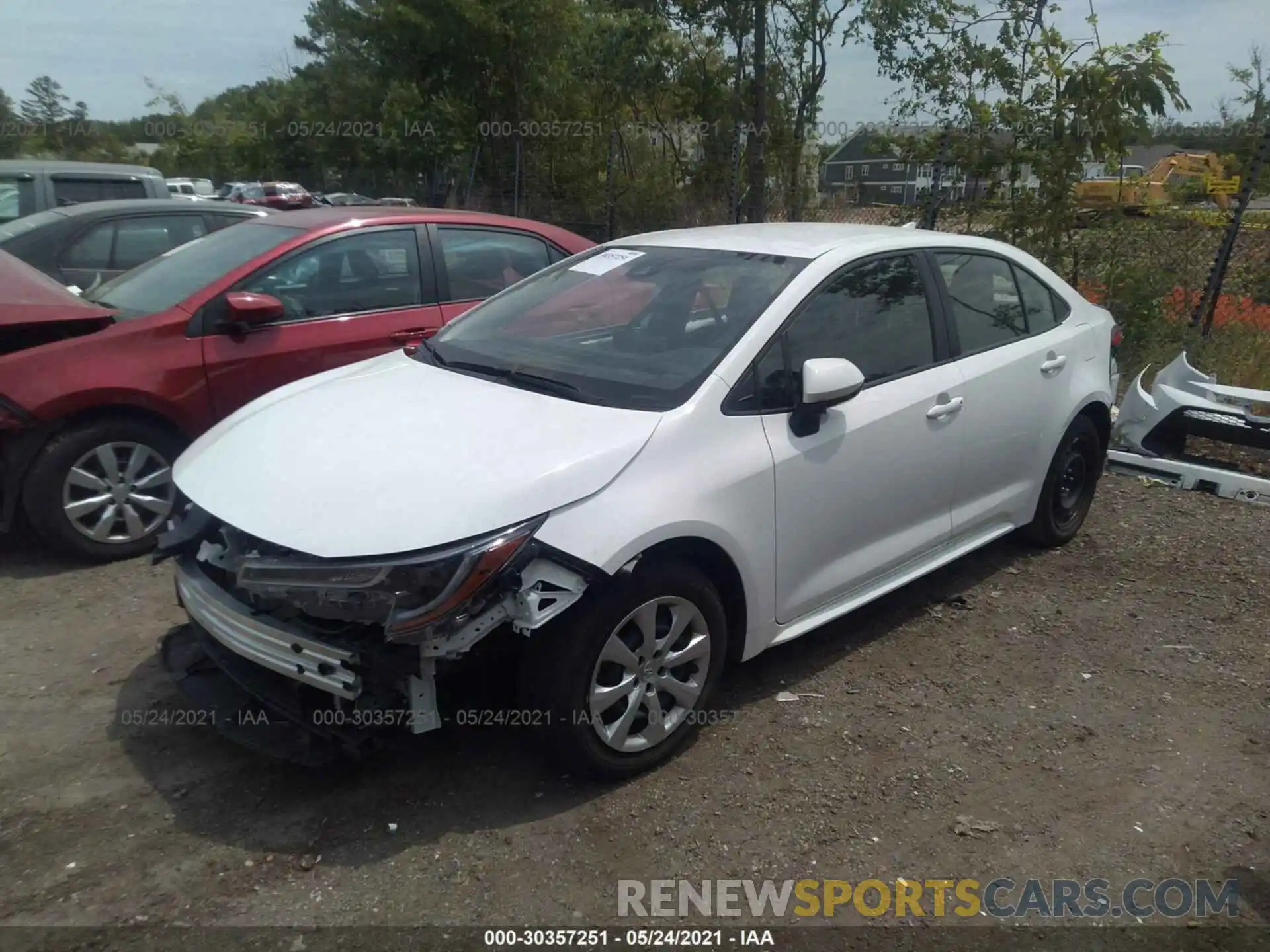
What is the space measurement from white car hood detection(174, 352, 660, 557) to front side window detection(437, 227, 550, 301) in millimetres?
2351

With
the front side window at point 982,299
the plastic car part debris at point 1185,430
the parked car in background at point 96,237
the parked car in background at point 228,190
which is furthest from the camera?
the parked car in background at point 228,190

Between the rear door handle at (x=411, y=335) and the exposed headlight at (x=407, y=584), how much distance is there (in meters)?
3.00

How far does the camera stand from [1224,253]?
822cm

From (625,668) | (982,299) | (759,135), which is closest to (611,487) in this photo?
(625,668)

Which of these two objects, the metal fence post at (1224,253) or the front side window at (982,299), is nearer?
the front side window at (982,299)

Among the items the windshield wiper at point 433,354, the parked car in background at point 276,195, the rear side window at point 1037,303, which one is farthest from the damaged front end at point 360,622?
the parked car in background at point 276,195

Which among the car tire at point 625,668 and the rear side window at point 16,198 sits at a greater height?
the rear side window at point 16,198

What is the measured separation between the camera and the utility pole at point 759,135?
37.9 feet

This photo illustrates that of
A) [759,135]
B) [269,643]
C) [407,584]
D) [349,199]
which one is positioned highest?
[759,135]

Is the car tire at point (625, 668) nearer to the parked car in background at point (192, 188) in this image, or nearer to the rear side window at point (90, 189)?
the rear side window at point (90, 189)

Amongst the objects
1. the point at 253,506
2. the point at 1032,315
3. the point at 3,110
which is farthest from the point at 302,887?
the point at 3,110

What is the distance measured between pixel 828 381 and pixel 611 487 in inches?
35.8

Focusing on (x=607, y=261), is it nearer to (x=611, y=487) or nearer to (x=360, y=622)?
(x=611, y=487)

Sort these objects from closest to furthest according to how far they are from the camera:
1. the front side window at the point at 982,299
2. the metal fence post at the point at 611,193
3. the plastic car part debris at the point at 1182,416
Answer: the front side window at the point at 982,299, the plastic car part debris at the point at 1182,416, the metal fence post at the point at 611,193
